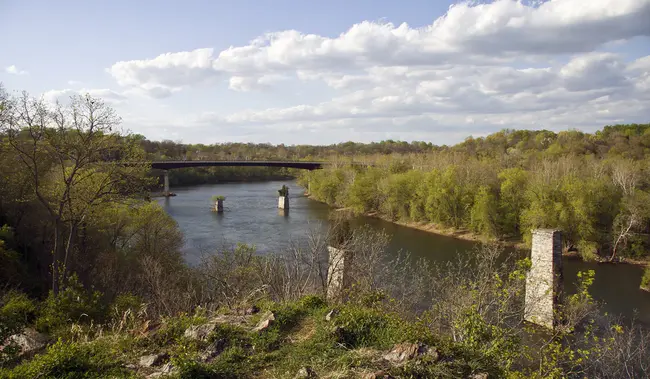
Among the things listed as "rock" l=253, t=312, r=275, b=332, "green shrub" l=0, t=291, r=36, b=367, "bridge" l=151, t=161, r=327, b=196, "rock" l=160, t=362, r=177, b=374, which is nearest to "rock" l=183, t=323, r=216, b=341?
"rock" l=253, t=312, r=275, b=332

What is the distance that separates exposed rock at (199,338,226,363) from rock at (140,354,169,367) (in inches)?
24.2

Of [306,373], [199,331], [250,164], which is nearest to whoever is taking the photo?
[306,373]

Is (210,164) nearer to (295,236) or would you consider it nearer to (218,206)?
(218,206)

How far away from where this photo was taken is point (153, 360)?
7.36 meters

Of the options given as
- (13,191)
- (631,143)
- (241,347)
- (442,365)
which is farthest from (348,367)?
(631,143)

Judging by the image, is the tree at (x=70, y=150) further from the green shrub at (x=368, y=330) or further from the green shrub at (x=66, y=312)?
the green shrub at (x=368, y=330)

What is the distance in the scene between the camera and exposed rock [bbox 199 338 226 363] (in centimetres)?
739

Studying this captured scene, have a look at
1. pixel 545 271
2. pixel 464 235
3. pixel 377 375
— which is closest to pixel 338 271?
pixel 377 375

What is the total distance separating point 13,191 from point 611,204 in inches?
1415

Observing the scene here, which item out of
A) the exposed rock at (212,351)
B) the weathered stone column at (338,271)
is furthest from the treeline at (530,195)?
the exposed rock at (212,351)

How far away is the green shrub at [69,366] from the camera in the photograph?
647 centimetres

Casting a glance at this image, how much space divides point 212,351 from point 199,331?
689 millimetres

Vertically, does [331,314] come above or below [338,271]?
above

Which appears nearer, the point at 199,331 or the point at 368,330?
the point at 368,330
